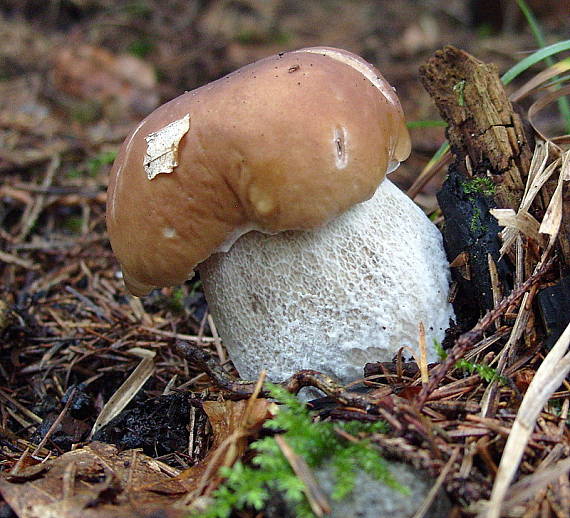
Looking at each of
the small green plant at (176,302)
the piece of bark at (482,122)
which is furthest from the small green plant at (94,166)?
the piece of bark at (482,122)

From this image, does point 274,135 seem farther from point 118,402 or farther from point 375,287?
point 118,402

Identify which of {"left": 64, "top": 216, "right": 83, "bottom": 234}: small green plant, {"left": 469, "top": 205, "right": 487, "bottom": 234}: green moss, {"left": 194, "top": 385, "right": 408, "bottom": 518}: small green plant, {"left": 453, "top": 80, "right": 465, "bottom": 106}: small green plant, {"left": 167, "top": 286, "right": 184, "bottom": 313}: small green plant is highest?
{"left": 453, "top": 80, "right": 465, "bottom": 106}: small green plant

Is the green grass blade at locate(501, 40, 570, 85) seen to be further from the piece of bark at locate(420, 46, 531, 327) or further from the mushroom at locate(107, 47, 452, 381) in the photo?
the mushroom at locate(107, 47, 452, 381)

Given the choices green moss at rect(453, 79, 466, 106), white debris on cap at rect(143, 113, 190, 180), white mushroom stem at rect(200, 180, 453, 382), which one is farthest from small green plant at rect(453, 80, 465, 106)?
white debris on cap at rect(143, 113, 190, 180)

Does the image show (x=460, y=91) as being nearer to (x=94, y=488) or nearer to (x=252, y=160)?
(x=252, y=160)

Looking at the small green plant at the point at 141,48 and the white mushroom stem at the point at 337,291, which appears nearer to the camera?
the white mushroom stem at the point at 337,291

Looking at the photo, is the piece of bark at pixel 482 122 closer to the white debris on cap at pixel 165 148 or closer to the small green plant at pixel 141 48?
the white debris on cap at pixel 165 148

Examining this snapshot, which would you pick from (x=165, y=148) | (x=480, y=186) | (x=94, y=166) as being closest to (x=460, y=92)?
(x=480, y=186)
